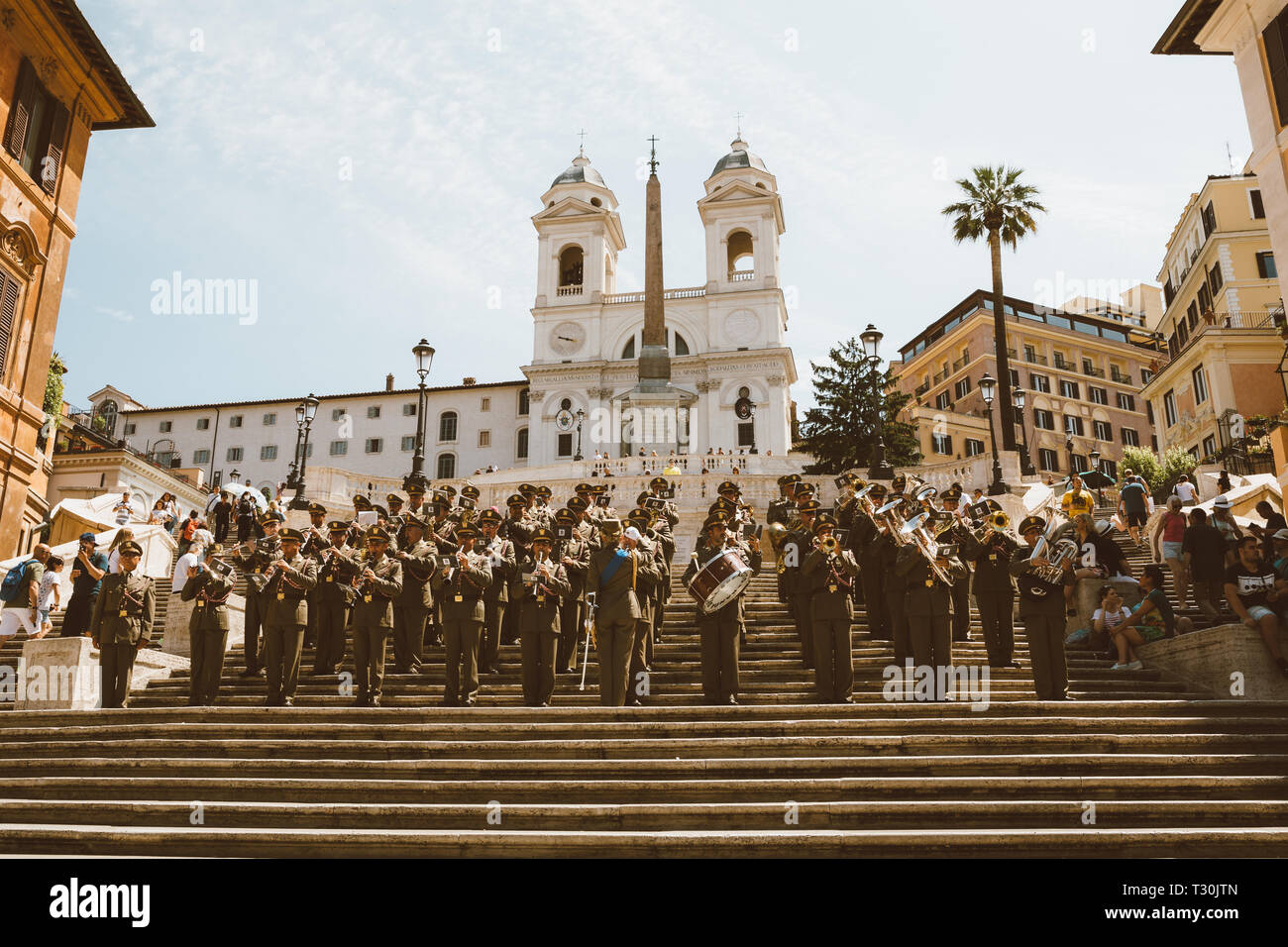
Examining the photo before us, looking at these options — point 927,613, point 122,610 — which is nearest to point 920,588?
point 927,613

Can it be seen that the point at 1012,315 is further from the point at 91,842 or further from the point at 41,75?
the point at 91,842

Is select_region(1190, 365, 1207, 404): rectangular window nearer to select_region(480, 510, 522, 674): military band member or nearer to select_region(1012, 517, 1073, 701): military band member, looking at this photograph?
select_region(1012, 517, 1073, 701): military band member

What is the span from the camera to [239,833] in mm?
7598

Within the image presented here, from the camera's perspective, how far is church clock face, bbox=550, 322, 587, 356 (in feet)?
214

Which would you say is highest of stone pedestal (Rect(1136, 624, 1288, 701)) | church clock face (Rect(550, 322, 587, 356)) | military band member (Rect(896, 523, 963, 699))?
church clock face (Rect(550, 322, 587, 356))

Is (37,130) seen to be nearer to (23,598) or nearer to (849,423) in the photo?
(23,598)

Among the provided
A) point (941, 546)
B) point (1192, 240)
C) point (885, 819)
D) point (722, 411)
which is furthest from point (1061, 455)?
point (885, 819)

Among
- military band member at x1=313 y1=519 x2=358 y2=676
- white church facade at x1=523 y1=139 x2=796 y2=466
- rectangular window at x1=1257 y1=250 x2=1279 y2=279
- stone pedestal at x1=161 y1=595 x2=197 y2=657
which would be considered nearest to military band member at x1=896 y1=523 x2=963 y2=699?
military band member at x1=313 y1=519 x2=358 y2=676

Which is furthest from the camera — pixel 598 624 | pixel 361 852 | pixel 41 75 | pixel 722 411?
pixel 722 411

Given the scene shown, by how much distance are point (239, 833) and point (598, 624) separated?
4.13m

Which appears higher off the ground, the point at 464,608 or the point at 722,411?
the point at 722,411

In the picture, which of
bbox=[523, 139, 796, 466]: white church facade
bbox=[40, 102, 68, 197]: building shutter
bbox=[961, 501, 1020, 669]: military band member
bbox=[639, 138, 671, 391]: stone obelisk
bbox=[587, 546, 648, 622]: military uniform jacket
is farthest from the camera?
bbox=[523, 139, 796, 466]: white church facade

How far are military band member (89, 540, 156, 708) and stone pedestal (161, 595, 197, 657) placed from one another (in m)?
2.32

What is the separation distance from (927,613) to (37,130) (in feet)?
74.4
